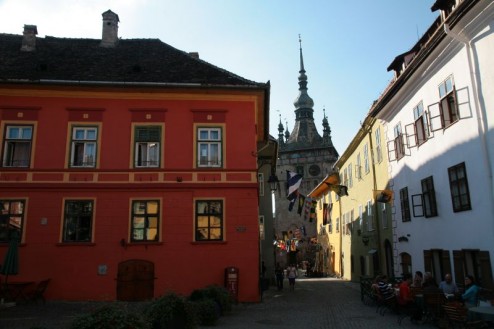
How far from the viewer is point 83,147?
1933 cm

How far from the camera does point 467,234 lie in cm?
1429

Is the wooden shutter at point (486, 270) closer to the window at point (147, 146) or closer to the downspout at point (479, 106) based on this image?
the downspout at point (479, 106)

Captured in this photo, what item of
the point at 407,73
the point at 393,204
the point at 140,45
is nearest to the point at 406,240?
the point at 393,204

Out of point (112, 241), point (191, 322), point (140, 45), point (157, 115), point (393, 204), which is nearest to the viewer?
point (191, 322)

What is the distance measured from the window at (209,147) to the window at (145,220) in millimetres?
2728

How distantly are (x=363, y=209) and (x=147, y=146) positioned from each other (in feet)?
52.9

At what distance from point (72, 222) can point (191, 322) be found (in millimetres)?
9967

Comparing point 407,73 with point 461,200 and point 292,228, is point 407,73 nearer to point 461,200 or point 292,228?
point 461,200

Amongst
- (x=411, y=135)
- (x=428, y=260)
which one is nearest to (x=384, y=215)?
(x=411, y=135)

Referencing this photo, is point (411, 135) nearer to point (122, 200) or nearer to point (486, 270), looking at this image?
point (486, 270)

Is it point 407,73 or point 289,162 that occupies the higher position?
point 289,162

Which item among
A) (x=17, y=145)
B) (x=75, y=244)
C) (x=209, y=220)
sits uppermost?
(x=17, y=145)

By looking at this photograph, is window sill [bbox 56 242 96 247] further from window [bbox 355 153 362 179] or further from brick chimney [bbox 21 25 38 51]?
window [bbox 355 153 362 179]

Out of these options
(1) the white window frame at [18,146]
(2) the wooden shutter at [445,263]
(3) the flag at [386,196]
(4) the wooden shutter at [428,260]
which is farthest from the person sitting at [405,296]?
(1) the white window frame at [18,146]
